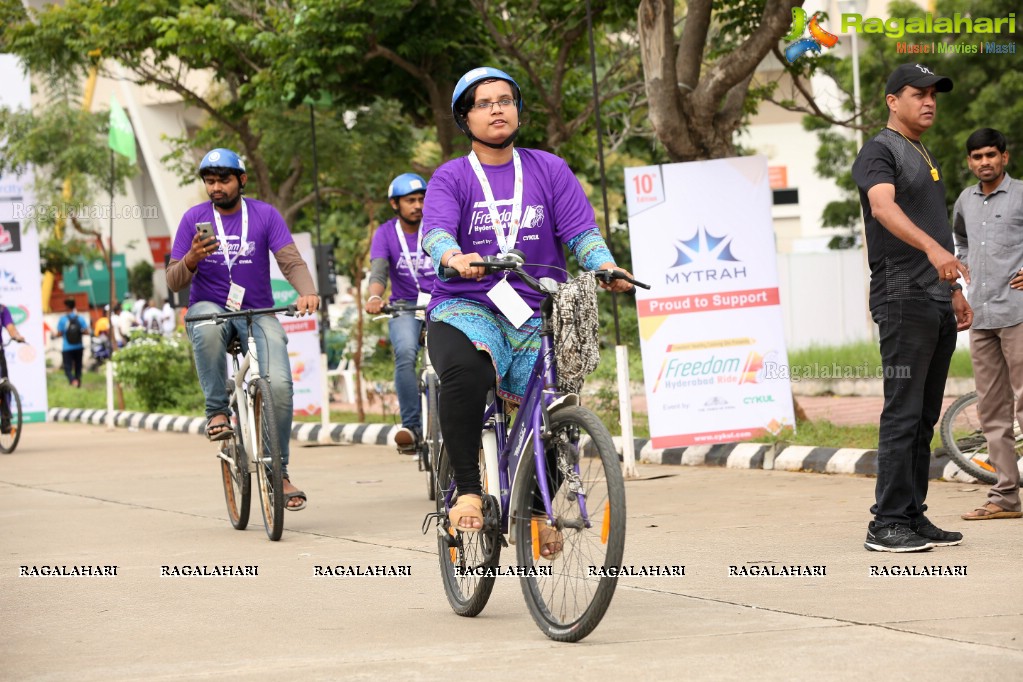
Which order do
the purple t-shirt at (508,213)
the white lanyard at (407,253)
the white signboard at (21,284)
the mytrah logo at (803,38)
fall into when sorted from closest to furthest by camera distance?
the purple t-shirt at (508,213)
the white lanyard at (407,253)
the mytrah logo at (803,38)
the white signboard at (21,284)

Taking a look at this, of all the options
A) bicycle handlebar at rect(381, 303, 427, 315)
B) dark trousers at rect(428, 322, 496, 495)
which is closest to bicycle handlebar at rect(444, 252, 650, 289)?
dark trousers at rect(428, 322, 496, 495)

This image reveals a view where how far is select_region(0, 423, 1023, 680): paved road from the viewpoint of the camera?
4.63 m

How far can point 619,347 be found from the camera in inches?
428

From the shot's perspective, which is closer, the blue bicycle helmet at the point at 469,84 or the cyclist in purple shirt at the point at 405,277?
the blue bicycle helmet at the point at 469,84

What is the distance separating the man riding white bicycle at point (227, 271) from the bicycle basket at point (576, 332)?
3.72 metres

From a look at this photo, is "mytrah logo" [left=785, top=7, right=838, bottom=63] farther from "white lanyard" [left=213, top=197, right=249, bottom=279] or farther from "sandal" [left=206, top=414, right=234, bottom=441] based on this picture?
"sandal" [left=206, top=414, right=234, bottom=441]

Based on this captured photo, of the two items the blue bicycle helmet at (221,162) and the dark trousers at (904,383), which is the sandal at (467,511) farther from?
the blue bicycle helmet at (221,162)

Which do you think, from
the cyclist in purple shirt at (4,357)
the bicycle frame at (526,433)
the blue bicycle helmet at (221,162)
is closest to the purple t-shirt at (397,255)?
the blue bicycle helmet at (221,162)

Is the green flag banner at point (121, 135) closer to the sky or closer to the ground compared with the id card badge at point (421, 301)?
closer to the sky

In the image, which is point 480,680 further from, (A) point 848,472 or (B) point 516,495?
(A) point 848,472

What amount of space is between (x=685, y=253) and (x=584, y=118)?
19.9 feet

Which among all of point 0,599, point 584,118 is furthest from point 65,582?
point 584,118

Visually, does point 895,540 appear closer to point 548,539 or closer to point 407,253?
point 548,539

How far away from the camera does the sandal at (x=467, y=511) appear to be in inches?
207
